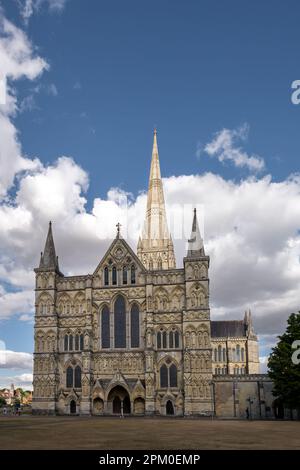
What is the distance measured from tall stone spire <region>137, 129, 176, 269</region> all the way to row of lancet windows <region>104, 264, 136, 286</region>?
3112cm

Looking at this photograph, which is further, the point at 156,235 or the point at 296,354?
the point at 156,235

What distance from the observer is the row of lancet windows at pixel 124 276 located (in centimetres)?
6806

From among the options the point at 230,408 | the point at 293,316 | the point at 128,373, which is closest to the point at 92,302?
the point at 128,373

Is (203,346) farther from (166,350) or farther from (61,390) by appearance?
(61,390)

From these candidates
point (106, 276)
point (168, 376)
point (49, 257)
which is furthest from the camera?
point (49, 257)

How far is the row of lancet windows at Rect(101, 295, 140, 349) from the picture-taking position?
66125 millimetres

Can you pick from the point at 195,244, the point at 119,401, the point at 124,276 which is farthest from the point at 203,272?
the point at 119,401

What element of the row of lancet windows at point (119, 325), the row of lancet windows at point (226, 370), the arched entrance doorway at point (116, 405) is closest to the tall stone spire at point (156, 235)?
the row of lancet windows at point (226, 370)

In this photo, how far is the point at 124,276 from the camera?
68.5m

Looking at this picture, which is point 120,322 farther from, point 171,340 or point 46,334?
point 46,334

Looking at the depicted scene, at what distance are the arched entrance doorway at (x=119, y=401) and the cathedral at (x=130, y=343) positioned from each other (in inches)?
5.0

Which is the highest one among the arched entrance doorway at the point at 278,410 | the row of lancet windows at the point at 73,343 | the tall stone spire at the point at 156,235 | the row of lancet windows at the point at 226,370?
the tall stone spire at the point at 156,235

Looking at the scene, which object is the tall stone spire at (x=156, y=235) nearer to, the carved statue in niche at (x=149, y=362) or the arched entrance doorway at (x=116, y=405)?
the carved statue in niche at (x=149, y=362)

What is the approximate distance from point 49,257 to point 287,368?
118 ft
